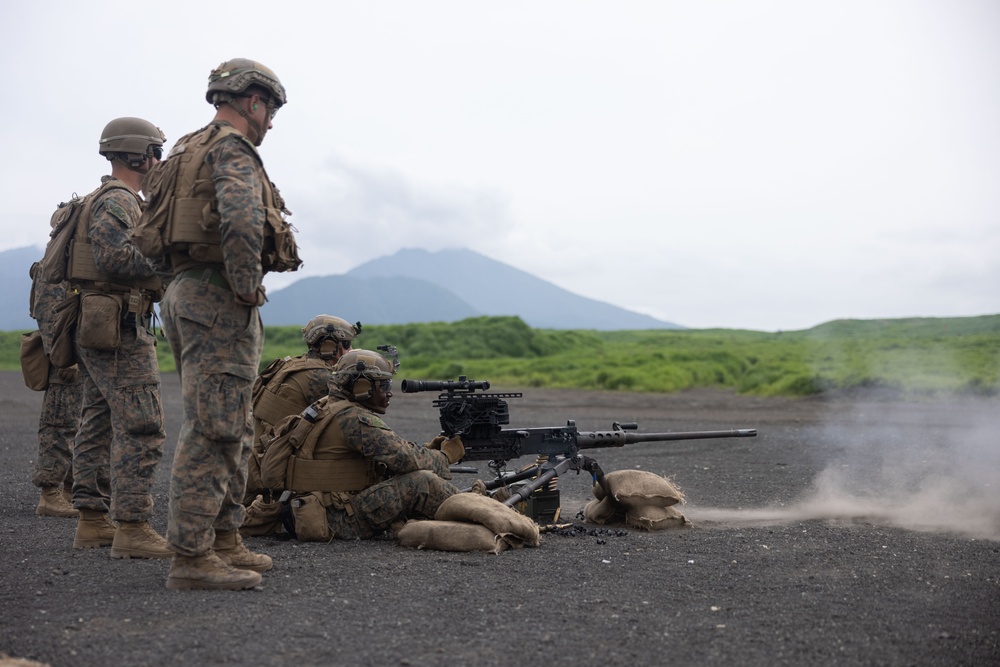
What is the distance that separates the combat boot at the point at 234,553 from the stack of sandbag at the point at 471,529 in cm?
126

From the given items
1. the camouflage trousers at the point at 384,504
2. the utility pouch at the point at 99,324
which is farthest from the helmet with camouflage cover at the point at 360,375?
the utility pouch at the point at 99,324

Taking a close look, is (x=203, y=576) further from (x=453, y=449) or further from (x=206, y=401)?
(x=453, y=449)

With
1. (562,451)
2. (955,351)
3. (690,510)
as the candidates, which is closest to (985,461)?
(690,510)

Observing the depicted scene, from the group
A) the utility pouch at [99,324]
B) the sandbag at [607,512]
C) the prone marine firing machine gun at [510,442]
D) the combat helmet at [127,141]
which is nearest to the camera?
the utility pouch at [99,324]

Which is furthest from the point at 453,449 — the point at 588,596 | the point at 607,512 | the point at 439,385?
the point at 588,596

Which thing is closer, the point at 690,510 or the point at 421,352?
the point at 690,510

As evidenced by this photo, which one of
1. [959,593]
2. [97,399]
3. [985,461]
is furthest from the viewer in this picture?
[985,461]

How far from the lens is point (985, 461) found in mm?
11641

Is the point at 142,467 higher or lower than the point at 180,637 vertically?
higher

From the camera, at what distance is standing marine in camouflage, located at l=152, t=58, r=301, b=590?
4.95 metres

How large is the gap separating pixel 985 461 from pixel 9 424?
15167 mm

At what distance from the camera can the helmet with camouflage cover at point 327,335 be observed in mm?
7695

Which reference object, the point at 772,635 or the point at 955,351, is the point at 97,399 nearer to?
the point at 772,635

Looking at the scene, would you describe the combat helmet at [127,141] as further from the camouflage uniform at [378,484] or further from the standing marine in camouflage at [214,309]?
the camouflage uniform at [378,484]
